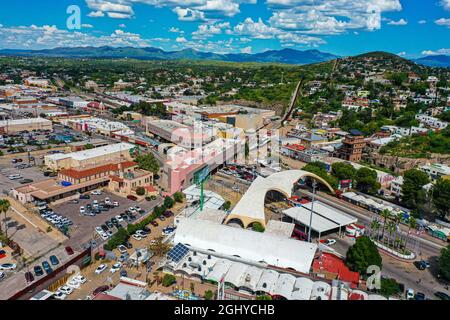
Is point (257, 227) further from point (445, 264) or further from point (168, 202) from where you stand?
point (445, 264)

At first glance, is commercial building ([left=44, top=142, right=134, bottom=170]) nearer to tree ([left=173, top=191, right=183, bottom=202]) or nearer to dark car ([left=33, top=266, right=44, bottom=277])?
tree ([left=173, top=191, right=183, bottom=202])

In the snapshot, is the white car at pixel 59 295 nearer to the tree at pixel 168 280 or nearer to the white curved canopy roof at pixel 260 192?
the tree at pixel 168 280

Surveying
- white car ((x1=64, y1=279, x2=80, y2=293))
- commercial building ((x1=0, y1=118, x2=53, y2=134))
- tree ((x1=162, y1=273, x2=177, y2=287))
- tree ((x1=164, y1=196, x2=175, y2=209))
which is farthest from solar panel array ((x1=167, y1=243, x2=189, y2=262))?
commercial building ((x1=0, y1=118, x2=53, y2=134))

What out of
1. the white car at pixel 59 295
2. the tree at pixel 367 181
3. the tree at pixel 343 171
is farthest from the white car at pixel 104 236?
the tree at pixel 367 181

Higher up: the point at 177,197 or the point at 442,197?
the point at 442,197

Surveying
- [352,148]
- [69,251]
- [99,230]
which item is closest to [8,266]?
[69,251]

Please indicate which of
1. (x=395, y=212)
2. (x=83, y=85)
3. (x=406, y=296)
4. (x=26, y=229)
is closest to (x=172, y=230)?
(x=26, y=229)
